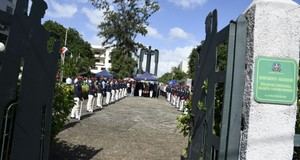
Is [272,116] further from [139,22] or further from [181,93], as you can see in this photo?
[139,22]

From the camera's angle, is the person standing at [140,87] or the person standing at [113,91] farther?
the person standing at [140,87]

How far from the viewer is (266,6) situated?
3613 mm

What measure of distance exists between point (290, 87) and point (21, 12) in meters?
2.69

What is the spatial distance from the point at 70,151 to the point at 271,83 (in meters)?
6.30

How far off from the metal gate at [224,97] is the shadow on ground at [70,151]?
3949 mm

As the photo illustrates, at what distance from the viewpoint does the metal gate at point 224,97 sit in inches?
144

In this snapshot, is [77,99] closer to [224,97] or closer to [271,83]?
[224,97]

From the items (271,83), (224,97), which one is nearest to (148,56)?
(224,97)

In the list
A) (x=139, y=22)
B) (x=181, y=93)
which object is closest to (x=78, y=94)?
(x=181, y=93)

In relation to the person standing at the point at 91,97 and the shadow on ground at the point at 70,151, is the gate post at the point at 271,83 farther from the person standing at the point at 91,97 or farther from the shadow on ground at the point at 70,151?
the person standing at the point at 91,97

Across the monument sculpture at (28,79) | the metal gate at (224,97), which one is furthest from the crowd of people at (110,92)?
the monument sculpture at (28,79)

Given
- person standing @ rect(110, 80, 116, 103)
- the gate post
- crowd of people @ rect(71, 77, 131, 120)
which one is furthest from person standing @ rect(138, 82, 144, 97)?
the gate post

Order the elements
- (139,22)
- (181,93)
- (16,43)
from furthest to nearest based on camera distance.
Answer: (139,22)
(181,93)
(16,43)

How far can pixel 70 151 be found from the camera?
8.91 metres
